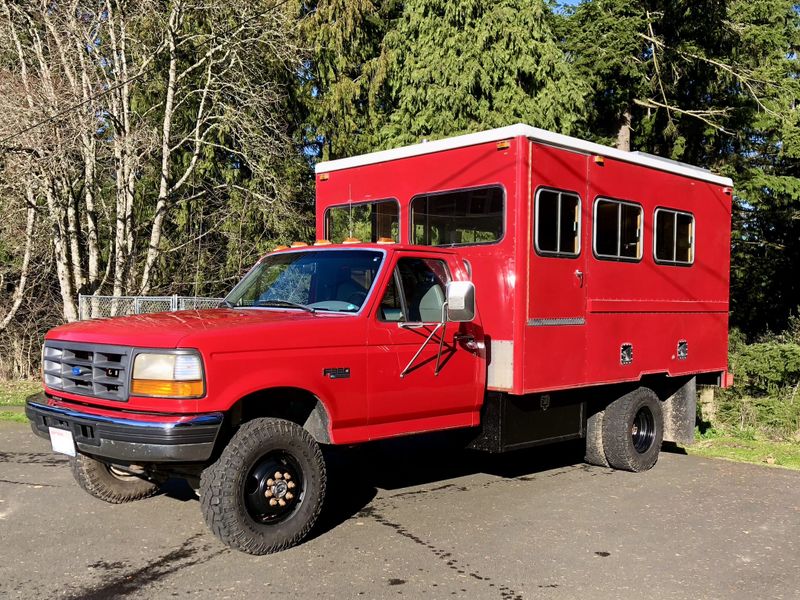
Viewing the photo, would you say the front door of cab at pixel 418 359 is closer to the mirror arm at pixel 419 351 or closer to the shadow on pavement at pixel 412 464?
the mirror arm at pixel 419 351

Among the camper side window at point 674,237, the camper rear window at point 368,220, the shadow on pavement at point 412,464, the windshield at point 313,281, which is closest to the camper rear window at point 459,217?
the camper rear window at point 368,220

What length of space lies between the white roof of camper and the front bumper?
11.2ft

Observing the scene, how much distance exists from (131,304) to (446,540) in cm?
918

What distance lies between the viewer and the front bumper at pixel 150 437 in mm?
4727

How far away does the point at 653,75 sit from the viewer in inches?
793

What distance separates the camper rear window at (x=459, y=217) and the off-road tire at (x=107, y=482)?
3254mm

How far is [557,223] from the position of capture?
22.7ft

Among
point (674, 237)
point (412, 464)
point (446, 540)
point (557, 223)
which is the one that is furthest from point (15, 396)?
point (674, 237)

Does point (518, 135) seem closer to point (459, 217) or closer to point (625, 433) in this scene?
point (459, 217)

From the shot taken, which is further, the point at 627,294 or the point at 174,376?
the point at 627,294

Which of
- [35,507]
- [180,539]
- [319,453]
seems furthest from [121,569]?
[35,507]

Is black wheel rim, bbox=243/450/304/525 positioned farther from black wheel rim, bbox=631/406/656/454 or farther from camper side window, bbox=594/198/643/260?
black wheel rim, bbox=631/406/656/454

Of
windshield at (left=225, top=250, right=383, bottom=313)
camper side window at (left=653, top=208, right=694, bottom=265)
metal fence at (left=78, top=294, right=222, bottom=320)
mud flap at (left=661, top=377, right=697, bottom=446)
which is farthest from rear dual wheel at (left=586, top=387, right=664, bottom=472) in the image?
metal fence at (left=78, top=294, right=222, bottom=320)

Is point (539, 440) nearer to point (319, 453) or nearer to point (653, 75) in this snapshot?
point (319, 453)
